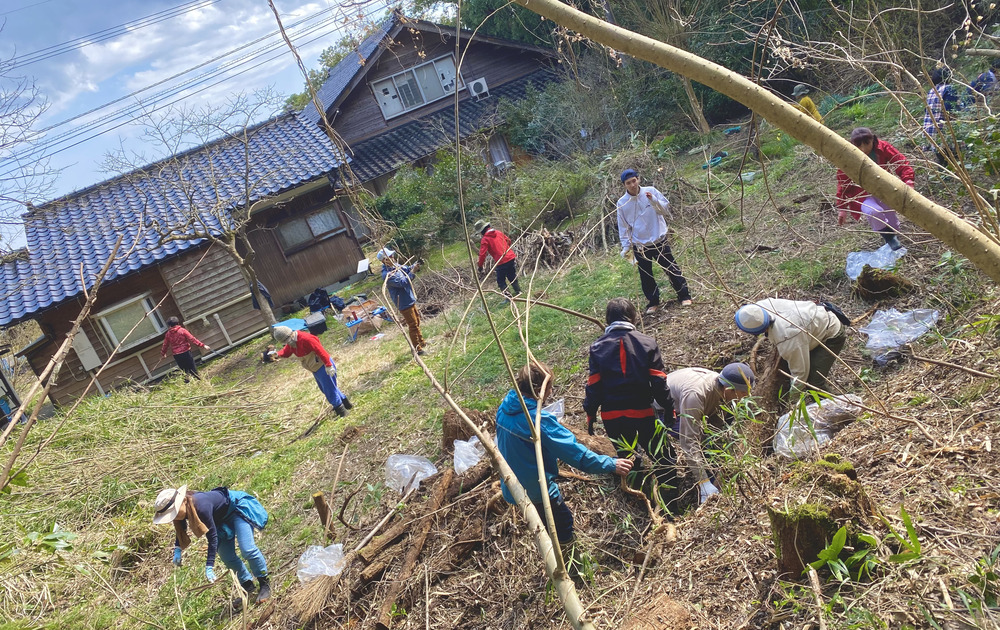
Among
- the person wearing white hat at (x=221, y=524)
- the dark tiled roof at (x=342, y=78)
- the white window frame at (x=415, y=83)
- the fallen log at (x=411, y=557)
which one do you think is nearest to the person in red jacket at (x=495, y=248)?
the fallen log at (x=411, y=557)

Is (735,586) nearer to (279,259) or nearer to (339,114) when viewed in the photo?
(279,259)

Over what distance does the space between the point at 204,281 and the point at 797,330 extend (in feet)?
43.9

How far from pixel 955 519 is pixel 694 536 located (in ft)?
3.90

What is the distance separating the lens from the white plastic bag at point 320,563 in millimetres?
4559

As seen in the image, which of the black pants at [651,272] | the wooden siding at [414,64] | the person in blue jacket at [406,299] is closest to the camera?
the black pants at [651,272]

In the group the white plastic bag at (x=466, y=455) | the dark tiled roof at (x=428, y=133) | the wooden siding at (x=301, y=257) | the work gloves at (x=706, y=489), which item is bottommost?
the work gloves at (x=706, y=489)

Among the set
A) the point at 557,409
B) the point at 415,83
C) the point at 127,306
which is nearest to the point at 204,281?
the point at 127,306

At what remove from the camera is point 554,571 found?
6.15ft

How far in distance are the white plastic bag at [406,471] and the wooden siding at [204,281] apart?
1044 centimetres

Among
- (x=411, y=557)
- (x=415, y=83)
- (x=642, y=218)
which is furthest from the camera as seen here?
(x=415, y=83)

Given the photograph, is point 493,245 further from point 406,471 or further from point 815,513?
point 815,513

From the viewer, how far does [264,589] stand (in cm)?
507

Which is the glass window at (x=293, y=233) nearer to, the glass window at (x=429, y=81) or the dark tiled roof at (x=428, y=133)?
the dark tiled roof at (x=428, y=133)

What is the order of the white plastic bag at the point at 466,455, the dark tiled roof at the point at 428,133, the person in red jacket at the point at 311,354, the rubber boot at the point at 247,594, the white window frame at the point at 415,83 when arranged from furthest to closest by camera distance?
the white window frame at the point at 415,83
the dark tiled roof at the point at 428,133
the person in red jacket at the point at 311,354
the rubber boot at the point at 247,594
the white plastic bag at the point at 466,455
